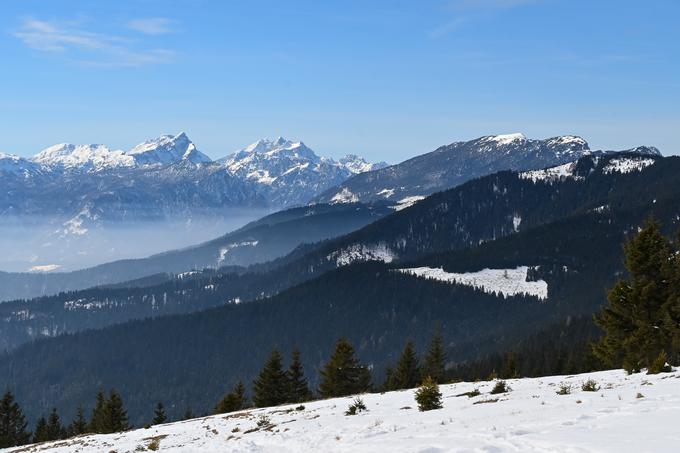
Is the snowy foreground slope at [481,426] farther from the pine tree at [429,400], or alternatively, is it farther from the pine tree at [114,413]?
the pine tree at [114,413]

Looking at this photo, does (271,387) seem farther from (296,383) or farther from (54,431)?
(54,431)

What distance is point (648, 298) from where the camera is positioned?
4225 cm

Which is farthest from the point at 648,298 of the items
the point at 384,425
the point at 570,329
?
the point at 570,329

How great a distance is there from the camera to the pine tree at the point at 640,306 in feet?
135

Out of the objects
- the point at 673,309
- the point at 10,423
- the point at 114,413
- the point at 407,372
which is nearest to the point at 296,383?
the point at 407,372

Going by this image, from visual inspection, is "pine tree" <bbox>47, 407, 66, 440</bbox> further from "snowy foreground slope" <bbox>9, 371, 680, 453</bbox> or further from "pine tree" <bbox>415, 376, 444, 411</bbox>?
"pine tree" <bbox>415, 376, 444, 411</bbox>

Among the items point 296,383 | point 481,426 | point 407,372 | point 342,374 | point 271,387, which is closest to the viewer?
point 481,426

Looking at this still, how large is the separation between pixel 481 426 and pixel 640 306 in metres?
23.7

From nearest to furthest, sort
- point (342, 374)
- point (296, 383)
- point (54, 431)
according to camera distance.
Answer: point (342, 374) < point (296, 383) < point (54, 431)

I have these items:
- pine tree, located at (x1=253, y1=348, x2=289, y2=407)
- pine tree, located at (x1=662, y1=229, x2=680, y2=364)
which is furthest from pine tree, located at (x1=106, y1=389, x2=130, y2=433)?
pine tree, located at (x1=662, y1=229, x2=680, y2=364)

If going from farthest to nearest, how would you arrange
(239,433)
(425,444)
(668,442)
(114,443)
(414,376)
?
1. (414,376)
2. (114,443)
3. (239,433)
4. (425,444)
5. (668,442)

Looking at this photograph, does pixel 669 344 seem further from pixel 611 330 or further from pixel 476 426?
pixel 476 426

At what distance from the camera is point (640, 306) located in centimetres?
4238

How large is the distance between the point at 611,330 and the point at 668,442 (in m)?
27.4
